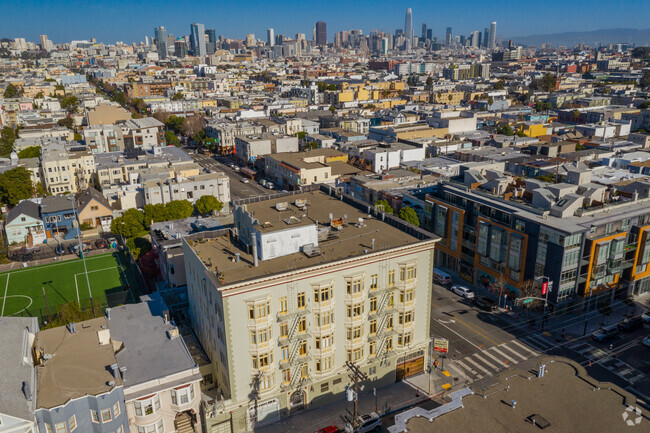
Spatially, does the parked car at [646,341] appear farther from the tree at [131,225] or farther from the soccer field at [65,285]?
the tree at [131,225]

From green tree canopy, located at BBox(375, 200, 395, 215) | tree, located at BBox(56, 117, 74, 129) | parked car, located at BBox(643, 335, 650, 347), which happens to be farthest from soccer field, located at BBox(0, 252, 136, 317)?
tree, located at BBox(56, 117, 74, 129)

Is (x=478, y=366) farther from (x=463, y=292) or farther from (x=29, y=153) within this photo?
(x=29, y=153)

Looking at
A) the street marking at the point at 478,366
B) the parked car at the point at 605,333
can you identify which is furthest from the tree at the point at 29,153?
the parked car at the point at 605,333

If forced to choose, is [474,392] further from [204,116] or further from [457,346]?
[204,116]

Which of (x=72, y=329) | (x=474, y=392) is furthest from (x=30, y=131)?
(x=474, y=392)

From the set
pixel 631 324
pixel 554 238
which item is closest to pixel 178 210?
pixel 554 238

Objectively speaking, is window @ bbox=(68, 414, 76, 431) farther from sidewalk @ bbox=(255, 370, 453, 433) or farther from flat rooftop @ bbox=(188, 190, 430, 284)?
sidewalk @ bbox=(255, 370, 453, 433)
